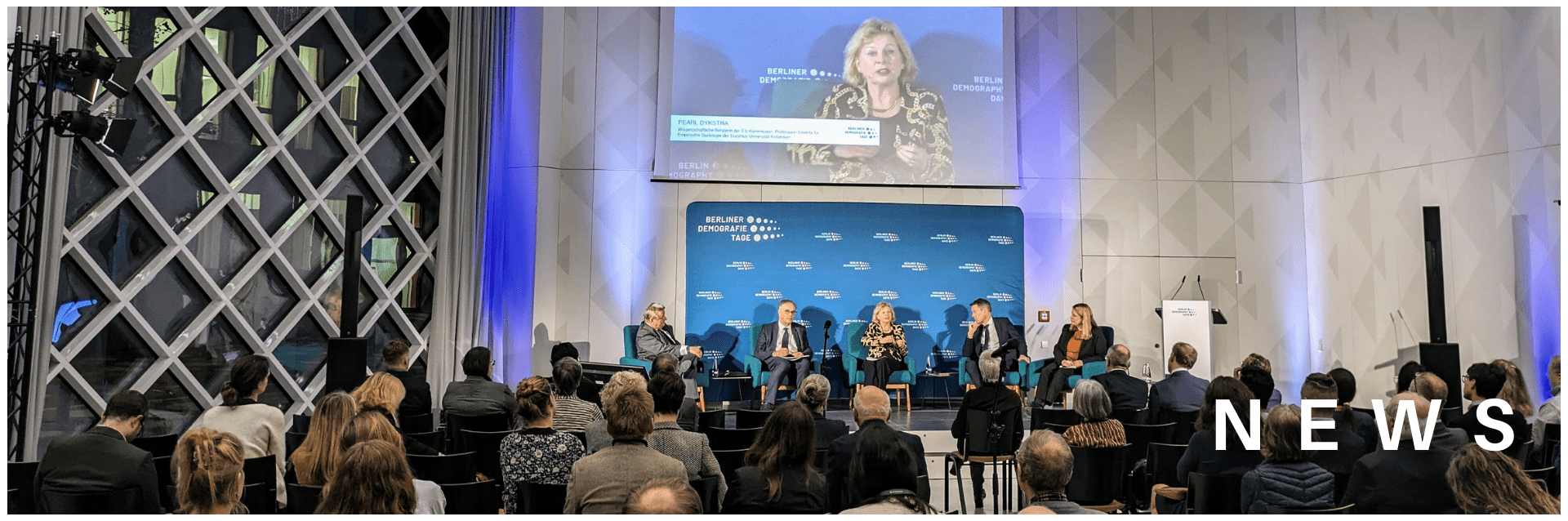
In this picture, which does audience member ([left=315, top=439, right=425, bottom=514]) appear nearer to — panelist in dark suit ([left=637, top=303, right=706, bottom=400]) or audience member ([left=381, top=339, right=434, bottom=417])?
audience member ([left=381, top=339, right=434, bottom=417])

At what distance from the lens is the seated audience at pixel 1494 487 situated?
2.52 metres

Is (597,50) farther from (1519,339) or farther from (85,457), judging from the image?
(1519,339)

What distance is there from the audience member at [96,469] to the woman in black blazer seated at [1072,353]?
6424 mm

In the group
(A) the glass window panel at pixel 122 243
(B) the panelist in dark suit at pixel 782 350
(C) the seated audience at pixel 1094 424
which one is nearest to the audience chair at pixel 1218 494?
(C) the seated audience at pixel 1094 424

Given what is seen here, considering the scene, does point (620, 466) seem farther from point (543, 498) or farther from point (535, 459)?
point (535, 459)

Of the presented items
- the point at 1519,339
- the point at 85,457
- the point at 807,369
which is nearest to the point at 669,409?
the point at 85,457

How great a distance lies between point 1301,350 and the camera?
9.64 m

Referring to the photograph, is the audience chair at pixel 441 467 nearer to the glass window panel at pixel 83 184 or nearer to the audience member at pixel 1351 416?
the audience member at pixel 1351 416

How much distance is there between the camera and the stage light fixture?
462 cm

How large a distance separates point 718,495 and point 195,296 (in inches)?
207

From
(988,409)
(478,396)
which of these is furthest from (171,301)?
(988,409)

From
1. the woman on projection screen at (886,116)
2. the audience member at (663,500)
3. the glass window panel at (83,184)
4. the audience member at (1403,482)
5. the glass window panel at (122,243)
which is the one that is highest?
the woman on projection screen at (886,116)

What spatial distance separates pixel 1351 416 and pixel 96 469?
14.4ft
